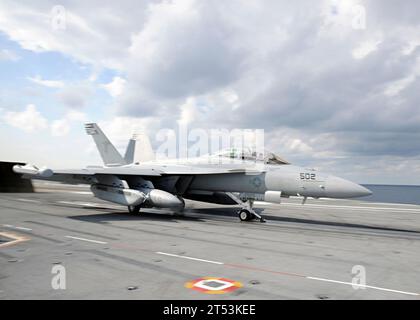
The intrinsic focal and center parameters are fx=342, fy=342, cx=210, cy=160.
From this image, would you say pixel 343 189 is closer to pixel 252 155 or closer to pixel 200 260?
pixel 252 155

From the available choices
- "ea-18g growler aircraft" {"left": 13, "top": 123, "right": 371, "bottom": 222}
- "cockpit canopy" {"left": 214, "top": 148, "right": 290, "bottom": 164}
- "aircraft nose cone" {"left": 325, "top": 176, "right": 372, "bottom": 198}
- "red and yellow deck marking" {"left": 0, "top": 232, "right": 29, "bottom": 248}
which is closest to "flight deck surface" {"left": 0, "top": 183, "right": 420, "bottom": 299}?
"red and yellow deck marking" {"left": 0, "top": 232, "right": 29, "bottom": 248}

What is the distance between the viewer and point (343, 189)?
13.0 meters

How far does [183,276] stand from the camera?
6492mm

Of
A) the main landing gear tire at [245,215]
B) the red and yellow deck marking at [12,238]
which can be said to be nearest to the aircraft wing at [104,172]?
the main landing gear tire at [245,215]

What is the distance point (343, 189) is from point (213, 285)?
8687 millimetres

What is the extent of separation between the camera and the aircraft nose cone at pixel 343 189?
1273 centimetres

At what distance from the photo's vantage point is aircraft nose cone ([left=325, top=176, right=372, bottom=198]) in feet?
41.8

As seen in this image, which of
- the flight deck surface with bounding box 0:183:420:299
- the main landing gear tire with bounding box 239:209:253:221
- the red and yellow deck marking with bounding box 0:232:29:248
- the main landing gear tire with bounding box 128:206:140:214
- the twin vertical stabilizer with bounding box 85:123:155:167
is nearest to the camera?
the flight deck surface with bounding box 0:183:420:299

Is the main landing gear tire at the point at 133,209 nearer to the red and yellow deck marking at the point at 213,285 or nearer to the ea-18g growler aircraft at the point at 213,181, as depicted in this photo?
the ea-18g growler aircraft at the point at 213,181

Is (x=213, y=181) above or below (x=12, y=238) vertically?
above

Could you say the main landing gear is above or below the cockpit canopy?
below

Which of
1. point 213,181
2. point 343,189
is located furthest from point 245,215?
point 343,189

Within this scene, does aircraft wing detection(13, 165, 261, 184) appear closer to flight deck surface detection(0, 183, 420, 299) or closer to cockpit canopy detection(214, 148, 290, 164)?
cockpit canopy detection(214, 148, 290, 164)
